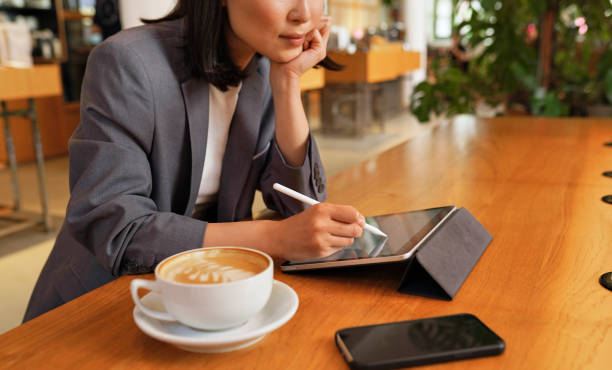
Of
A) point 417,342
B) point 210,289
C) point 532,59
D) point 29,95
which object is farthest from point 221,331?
point 532,59

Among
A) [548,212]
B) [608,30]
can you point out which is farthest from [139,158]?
[608,30]

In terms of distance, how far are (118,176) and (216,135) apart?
1.03 ft

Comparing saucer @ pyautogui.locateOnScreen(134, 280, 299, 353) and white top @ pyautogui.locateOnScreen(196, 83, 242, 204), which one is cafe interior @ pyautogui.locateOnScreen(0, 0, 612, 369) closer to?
saucer @ pyautogui.locateOnScreen(134, 280, 299, 353)

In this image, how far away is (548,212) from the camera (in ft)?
2.87

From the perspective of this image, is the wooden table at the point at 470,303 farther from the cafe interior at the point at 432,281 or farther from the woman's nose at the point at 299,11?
the woman's nose at the point at 299,11

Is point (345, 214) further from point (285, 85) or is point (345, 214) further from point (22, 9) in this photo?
point (22, 9)

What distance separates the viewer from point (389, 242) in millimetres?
644

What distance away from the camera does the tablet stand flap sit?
57 centimetres

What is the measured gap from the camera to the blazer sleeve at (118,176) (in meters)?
0.66

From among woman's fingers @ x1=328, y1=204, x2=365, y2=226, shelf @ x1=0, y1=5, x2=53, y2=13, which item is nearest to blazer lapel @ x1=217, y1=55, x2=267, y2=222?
woman's fingers @ x1=328, y1=204, x2=365, y2=226

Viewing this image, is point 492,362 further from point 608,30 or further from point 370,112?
point 370,112

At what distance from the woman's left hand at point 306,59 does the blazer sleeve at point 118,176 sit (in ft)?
0.81

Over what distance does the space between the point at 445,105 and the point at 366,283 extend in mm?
2840

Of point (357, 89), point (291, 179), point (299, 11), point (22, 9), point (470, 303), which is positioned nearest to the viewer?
point (470, 303)
